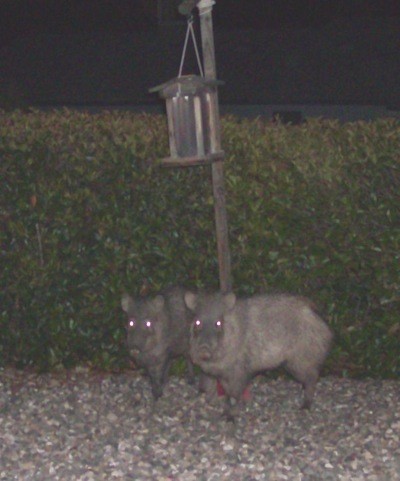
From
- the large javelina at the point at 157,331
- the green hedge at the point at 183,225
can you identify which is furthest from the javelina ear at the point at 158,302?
the green hedge at the point at 183,225

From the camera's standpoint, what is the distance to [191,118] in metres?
6.38

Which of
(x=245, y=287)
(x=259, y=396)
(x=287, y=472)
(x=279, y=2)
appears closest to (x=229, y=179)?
(x=245, y=287)

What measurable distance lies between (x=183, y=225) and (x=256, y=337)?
111 cm

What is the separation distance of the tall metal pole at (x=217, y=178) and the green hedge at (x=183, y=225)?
1.29 ft

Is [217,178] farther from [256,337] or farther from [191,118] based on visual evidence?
[256,337]

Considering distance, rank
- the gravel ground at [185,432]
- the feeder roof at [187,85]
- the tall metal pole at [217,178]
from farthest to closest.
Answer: the tall metal pole at [217,178] < the feeder roof at [187,85] < the gravel ground at [185,432]

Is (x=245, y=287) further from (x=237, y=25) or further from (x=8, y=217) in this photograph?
(x=237, y=25)

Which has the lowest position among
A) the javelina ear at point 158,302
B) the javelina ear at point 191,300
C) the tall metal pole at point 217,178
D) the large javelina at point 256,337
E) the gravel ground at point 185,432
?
the gravel ground at point 185,432

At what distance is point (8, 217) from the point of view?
7562mm

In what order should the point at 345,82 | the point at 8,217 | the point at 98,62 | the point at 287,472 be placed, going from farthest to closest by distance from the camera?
the point at 98,62 → the point at 345,82 → the point at 8,217 → the point at 287,472

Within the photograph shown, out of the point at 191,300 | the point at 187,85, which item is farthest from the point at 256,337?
the point at 187,85

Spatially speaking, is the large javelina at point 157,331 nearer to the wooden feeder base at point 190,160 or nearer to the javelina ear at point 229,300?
the javelina ear at point 229,300

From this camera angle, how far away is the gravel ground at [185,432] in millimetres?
5820

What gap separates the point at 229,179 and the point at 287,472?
2.23 m
